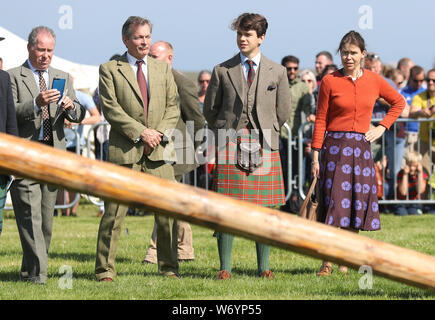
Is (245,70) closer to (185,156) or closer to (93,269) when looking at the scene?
(185,156)

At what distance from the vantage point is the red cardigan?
778 cm

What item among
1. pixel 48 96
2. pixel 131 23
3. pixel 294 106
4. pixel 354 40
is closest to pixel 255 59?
pixel 354 40

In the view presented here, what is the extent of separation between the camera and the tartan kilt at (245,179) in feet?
26.1

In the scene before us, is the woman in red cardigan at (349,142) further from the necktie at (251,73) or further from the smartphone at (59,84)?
the smartphone at (59,84)

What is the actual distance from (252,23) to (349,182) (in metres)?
1.67

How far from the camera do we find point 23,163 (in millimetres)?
3848

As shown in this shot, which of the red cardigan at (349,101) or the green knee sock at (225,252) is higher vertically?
the red cardigan at (349,101)

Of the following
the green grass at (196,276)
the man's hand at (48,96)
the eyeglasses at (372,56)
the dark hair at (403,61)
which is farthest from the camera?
the dark hair at (403,61)

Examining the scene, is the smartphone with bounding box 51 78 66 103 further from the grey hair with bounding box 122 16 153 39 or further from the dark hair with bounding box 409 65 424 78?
the dark hair with bounding box 409 65 424 78

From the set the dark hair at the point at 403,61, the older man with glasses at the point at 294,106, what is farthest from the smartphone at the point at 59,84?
the dark hair at the point at 403,61

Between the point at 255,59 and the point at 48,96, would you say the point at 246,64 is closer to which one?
the point at 255,59

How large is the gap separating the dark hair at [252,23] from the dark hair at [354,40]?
0.70 metres

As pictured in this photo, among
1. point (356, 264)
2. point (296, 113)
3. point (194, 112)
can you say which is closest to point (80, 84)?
point (296, 113)

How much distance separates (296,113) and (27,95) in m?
6.32
